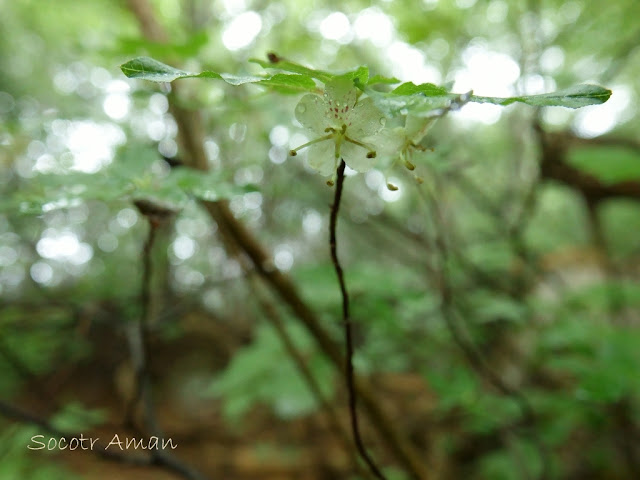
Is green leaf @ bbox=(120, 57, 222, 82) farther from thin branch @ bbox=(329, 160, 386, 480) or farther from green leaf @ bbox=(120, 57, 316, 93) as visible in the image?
thin branch @ bbox=(329, 160, 386, 480)

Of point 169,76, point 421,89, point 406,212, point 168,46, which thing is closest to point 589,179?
point 406,212

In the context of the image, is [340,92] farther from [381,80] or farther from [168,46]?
[168,46]

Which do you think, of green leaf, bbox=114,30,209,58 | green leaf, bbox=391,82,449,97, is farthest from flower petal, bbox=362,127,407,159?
green leaf, bbox=114,30,209,58

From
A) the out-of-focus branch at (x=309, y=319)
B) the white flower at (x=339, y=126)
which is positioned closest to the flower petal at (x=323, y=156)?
the white flower at (x=339, y=126)

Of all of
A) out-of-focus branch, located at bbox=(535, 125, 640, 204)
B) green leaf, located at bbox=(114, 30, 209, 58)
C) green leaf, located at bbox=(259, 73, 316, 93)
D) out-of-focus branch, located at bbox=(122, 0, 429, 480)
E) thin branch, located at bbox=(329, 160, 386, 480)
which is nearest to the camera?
green leaf, located at bbox=(259, 73, 316, 93)

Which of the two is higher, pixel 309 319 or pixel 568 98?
pixel 568 98

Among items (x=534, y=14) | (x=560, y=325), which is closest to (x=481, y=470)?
(x=560, y=325)

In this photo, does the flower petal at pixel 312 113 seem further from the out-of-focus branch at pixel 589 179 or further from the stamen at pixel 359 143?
the out-of-focus branch at pixel 589 179
